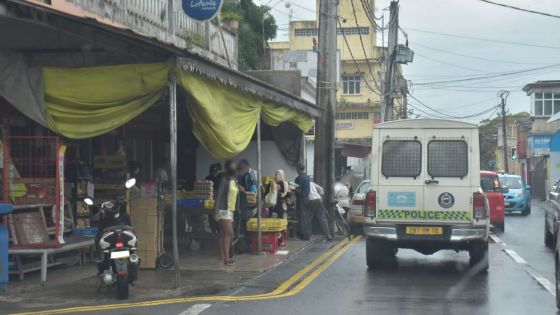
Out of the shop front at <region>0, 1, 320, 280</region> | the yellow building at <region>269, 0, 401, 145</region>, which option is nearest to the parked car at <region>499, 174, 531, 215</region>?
the shop front at <region>0, 1, 320, 280</region>

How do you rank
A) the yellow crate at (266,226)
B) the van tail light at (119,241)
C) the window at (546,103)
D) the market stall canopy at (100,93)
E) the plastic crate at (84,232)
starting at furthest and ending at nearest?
1. the window at (546,103)
2. the yellow crate at (266,226)
3. the plastic crate at (84,232)
4. the market stall canopy at (100,93)
5. the van tail light at (119,241)

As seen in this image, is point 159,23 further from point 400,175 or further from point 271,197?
point 400,175

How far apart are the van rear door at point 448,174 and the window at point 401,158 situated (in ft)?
0.55

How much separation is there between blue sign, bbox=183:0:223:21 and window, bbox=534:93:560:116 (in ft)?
157

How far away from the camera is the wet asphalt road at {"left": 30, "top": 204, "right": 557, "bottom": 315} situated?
28.9 ft

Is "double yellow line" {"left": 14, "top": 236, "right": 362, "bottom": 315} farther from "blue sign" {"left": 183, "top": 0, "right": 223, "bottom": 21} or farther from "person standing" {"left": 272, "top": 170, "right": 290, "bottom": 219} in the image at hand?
"blue sign" {"left": 183, "top": 0, "right": 223, "bottom": 21}

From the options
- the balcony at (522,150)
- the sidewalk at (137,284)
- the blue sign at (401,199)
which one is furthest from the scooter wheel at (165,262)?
the balcony at (522,150)

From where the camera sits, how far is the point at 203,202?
14555 millimetres

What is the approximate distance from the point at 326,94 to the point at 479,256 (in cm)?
799

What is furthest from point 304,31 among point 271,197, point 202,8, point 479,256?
point 479,256

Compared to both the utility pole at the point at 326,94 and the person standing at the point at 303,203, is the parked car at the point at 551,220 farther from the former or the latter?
the person standing at the point at 303,203

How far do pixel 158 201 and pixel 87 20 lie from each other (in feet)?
13.6

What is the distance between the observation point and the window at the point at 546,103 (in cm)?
5747

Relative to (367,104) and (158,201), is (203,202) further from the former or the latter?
(367,104)
